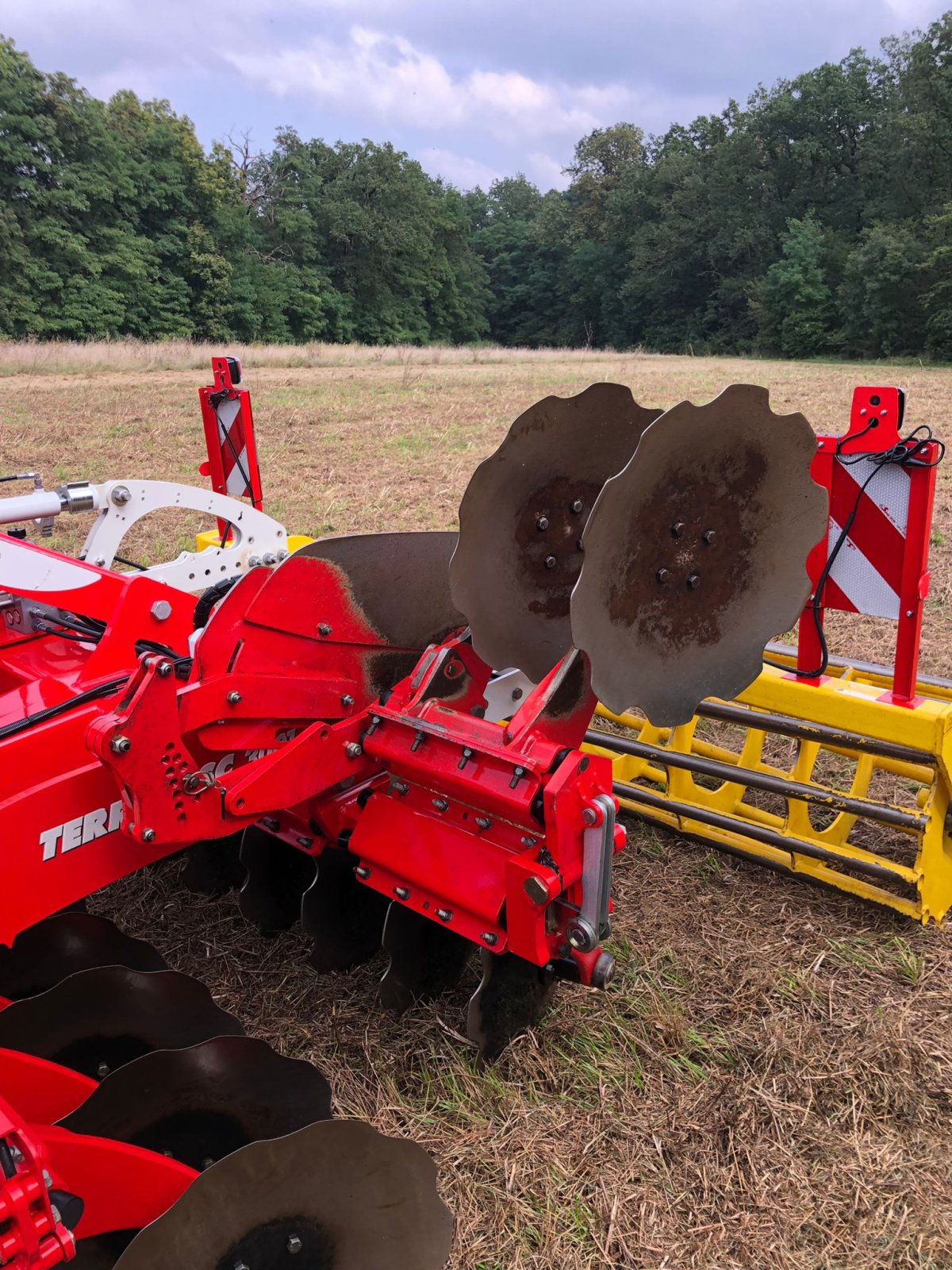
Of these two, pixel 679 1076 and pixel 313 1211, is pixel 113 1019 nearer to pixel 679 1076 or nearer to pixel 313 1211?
pixel 313 1211

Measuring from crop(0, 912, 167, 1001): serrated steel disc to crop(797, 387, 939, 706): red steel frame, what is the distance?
7.10 ft

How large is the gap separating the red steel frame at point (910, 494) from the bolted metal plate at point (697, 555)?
31.3 inches

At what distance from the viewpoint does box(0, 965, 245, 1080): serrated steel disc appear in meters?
2.16

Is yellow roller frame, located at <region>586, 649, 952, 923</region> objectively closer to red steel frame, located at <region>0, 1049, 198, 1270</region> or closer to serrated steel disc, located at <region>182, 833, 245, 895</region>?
serrated steel disc, located at <region>182, 833, 245, 895</region>

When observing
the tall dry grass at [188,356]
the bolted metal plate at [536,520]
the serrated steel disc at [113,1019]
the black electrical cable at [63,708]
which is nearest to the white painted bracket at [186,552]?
the black electrical cable at [63,708]

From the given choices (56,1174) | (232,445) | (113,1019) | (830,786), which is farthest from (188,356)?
(56,1174)

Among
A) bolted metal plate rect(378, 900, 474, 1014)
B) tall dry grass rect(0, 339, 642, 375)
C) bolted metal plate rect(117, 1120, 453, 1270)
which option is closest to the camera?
bolted metal plate rect(117, 1120, 453, 1270)

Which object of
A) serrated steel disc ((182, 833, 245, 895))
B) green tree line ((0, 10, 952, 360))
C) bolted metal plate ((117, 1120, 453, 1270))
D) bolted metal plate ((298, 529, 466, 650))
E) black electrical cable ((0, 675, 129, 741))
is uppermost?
green tree line ((0, 10, 952, 360))

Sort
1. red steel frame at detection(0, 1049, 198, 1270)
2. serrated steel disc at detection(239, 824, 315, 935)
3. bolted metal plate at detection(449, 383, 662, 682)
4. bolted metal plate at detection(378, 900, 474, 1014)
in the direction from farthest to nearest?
1. serrated steel disc at detection(239, 824, 315, 935)
2. bolted metal plate at detection(378, 900, 474, 1014)
3. bolted metal plate at detection(449, 383, 662, 682)
4. red steel frame at detection(0, 1049, 198, 1270)

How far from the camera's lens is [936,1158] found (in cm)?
225

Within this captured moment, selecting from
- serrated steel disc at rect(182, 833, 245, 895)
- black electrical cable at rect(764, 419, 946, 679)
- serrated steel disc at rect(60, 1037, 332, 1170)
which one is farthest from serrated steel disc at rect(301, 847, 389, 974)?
black electrical cable at rect(764, 419, 946, 679)

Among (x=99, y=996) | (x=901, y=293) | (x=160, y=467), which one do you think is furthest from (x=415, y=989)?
(x=901, y=293)

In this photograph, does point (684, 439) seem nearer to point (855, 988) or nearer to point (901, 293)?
point (855, 988)

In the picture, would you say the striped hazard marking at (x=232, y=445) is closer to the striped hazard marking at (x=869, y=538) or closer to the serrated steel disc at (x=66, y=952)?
the serrated steel disc at (x=66, y=952)
